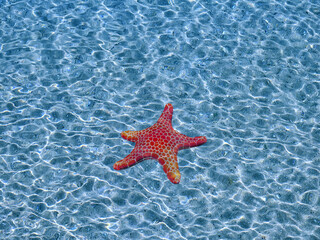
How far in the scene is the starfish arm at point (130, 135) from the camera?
21.7ft

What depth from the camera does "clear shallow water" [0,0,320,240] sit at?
5.92 metres

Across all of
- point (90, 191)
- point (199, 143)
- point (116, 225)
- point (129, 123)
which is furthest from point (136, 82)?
point (116, 225)

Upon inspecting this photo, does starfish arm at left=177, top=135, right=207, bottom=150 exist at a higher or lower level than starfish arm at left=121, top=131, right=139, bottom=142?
higher

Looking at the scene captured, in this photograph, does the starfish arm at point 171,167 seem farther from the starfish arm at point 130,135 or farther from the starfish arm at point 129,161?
the starfish arm at point 130,135

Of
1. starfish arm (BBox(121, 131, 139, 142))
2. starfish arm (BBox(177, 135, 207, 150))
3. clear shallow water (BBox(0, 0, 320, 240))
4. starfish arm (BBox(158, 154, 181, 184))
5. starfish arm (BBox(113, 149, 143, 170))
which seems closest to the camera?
clear shallow water (BBox(0, 0, 320, 240))

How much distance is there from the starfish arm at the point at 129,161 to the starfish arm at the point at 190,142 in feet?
2.53

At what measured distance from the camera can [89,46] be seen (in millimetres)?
8500

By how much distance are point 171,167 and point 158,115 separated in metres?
1.42

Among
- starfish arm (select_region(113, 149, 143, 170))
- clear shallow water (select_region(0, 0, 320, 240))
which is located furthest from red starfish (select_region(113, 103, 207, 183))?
clear shallow water (select_region(0, 0, 320, 240))

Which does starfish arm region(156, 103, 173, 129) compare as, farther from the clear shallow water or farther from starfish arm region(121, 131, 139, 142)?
starfish arm region(121, 131, 139, 142)

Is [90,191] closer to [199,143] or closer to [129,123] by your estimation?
[129,123]

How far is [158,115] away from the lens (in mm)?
7250

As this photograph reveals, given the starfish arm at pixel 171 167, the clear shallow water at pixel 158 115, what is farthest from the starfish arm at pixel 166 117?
the starfish arm at pixel 171 167

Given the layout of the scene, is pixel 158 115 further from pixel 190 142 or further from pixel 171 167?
pixel 171 167
